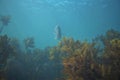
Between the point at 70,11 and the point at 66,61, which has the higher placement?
the point at 70,11

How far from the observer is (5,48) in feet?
39.7

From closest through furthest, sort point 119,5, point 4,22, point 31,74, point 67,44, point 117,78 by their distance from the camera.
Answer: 1. point 117,78
2. point 67,44
3. point 31,74
4. point 4,22
5. point 119,5

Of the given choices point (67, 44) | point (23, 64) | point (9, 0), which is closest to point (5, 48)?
point (23, 64)

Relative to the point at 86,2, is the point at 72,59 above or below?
below

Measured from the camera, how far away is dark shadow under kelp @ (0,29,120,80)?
314 inches

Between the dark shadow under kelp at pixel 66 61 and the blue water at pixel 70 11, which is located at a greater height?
the blue water at pixel 70 11

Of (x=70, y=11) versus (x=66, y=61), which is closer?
(x=66, y=61)

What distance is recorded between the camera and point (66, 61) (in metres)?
8.40

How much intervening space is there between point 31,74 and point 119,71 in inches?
267

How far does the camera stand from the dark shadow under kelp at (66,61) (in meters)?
7.98

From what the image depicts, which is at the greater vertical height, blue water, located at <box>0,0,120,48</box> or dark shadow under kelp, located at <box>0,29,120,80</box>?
blue water, located at <box>0,0,120,48</box>

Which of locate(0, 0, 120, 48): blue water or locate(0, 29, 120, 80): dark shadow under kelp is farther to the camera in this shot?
locate(0, 0, 120, 48): blue water

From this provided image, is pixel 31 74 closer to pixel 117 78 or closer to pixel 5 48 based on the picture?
pixel 5 48

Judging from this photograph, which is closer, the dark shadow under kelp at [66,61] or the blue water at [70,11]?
the dark shadow under kelp at [66,61]
